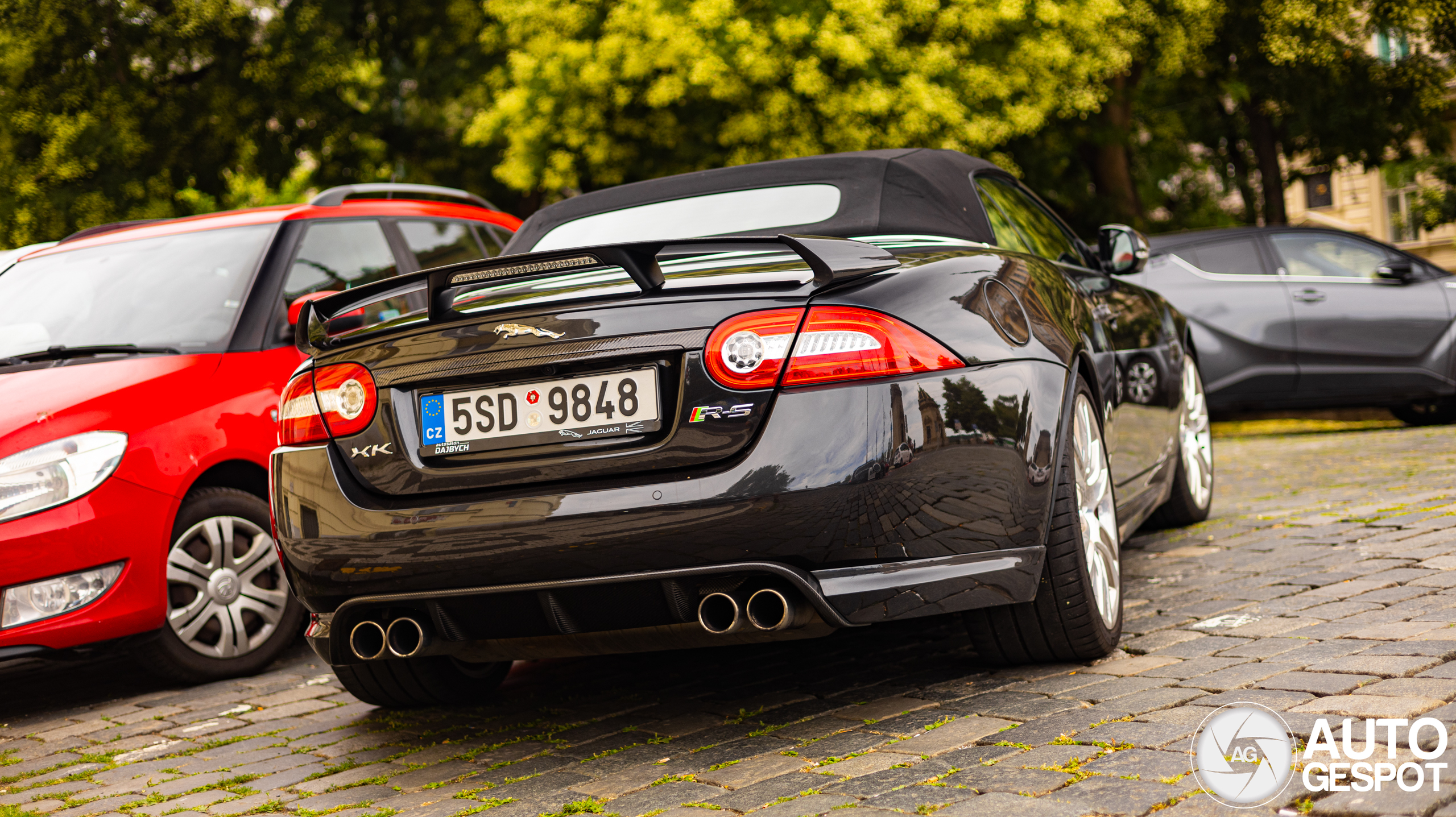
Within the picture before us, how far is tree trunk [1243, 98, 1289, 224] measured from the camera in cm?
2031

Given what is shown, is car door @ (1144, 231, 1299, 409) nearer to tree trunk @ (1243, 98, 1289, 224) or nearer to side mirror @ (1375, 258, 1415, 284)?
side mirror @ (1375, 258, 1415, 284)

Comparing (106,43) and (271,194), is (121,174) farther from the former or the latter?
(271,194)

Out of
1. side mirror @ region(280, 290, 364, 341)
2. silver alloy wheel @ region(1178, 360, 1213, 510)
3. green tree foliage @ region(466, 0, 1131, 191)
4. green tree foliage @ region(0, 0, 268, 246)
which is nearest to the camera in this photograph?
side mirror @ region(280, 290, 364, 341)

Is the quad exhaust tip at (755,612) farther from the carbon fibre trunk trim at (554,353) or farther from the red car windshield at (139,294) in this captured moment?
the red car windshield at (139,294)

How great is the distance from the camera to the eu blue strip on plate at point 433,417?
3.27 m

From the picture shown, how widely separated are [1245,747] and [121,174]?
664 inches

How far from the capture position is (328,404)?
3.42m

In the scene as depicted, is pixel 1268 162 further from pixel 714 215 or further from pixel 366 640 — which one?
pixel 366 640

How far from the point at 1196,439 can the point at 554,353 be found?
394 centimetres

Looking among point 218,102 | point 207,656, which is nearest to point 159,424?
point 207,656

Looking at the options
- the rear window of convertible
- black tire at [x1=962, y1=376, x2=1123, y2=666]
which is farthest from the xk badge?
the rear window of convertible

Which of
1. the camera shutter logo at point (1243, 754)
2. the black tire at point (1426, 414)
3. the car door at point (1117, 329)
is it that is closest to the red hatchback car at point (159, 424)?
the car door at point (1117, 329)

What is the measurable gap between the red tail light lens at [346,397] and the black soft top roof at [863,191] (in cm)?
137

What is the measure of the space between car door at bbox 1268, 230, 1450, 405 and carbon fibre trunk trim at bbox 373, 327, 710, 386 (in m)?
8.84
